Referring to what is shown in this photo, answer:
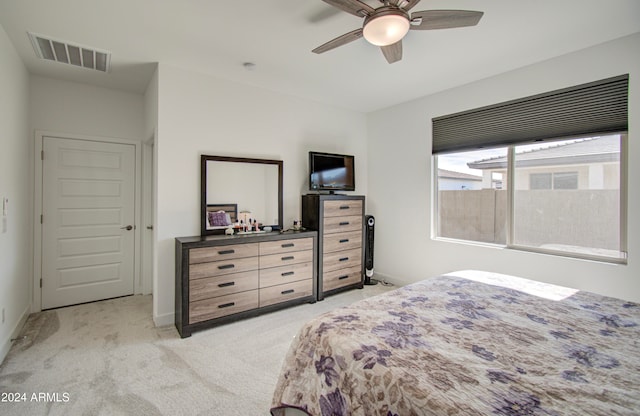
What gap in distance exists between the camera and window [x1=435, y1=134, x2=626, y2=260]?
2596 mm

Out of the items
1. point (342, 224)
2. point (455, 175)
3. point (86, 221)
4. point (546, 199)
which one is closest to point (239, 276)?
point (342, 224)

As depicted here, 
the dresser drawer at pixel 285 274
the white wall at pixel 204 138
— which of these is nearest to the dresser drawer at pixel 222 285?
the dresser drawer at pixel 285 274

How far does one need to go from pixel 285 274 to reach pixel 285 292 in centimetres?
21

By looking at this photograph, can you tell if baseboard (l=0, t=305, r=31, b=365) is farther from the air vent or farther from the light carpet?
the air vent

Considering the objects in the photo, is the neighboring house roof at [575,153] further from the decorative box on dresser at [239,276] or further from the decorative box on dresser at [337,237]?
the decorative box on dresser at [239,276]

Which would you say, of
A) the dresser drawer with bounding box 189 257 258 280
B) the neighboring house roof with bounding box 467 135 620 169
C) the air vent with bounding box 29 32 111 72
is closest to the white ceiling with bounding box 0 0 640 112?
the air vent with bounding box 29 32 111 72

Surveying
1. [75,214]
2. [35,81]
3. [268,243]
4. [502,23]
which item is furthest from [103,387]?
[502,23]

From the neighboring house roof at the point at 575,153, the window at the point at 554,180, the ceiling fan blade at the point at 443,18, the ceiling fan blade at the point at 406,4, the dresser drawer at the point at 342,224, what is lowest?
the dresser drawer at the point at 342,224

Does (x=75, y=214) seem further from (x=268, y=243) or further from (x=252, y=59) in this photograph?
(x=252, y=59)

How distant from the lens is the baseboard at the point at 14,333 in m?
2.25

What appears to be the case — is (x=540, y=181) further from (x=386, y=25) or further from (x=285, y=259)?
(x=285, y=259)

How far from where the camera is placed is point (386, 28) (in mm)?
1768

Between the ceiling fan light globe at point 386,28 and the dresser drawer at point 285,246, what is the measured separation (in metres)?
2.19

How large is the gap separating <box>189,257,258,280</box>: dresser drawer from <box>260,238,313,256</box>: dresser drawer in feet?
0.50
